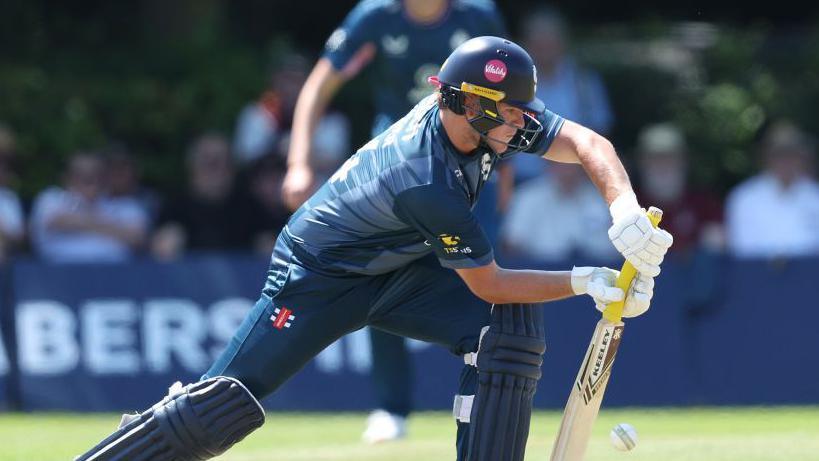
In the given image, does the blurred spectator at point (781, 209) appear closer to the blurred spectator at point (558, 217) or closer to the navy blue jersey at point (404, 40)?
the blurred spectator at point (558, 217)

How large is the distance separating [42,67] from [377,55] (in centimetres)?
674

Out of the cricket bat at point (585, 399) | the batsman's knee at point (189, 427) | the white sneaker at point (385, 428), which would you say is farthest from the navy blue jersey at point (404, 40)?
the batsman's knee at point (189, 427)

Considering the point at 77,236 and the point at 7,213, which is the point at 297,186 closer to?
the point at 77,236

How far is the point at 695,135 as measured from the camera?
14.0 m

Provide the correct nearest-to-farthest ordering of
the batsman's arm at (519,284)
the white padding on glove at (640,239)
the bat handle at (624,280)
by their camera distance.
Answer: the white padding on glove at (640,239) → the bat handle at (624,280) → the batsman's arm at (519,284)

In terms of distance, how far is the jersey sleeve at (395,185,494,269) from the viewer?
16.5 ft

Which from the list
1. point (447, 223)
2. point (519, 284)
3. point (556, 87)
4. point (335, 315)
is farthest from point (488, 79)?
point (556, 87)

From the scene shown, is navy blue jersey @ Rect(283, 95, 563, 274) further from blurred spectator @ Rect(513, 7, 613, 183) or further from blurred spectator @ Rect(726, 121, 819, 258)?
blurred spectator @ Rect(726, 121, 819, 258)

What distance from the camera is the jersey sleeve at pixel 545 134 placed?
5.32m

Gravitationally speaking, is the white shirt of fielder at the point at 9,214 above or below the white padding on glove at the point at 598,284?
above

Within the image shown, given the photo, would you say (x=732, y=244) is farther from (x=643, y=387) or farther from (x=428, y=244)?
(x=428, y=244)

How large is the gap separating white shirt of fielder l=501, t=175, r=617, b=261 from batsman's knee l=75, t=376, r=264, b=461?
5.48m

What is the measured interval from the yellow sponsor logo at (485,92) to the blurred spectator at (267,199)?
5761 mm

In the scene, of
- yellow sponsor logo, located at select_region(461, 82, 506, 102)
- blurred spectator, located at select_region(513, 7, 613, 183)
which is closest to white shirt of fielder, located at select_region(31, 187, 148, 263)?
blurred spectator, located at select_region(513, 7, 613, 183)
